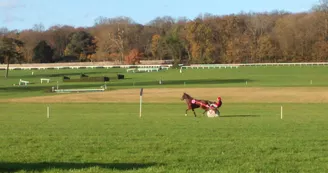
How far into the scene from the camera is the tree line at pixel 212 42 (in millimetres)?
136000

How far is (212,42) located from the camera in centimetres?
14562

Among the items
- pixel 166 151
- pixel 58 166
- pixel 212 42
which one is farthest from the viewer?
pixel 212 42

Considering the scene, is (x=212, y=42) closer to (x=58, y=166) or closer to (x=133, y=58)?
(x=133, y=58)

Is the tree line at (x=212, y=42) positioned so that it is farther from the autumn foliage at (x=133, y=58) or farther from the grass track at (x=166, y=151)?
the grass track at (x=166, y=151)

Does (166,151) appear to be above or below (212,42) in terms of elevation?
below

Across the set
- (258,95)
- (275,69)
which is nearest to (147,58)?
(275,69)

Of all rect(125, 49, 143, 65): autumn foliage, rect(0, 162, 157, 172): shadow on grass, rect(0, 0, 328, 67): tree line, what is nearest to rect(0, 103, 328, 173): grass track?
rect(0, 162, 157, 172): shadow on grass

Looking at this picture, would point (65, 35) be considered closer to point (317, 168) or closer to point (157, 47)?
point (157, 47)

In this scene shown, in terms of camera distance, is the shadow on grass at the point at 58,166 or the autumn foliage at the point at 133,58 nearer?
the shadow on grass at the point at 58,166

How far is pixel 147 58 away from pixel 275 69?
A: 6493 centimetres

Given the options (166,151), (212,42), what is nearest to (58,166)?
(166,151)

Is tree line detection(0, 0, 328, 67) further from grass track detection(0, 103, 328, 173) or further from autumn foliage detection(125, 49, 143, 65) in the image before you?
grass track detection(0, 103, 328, 173)

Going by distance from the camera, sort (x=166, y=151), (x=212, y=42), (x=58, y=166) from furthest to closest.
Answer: (x=212, y=42)
(x=166, y=151)
(x=58, y=166)

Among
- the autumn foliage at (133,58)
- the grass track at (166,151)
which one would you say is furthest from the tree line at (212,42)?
the grass track at (166,151)
